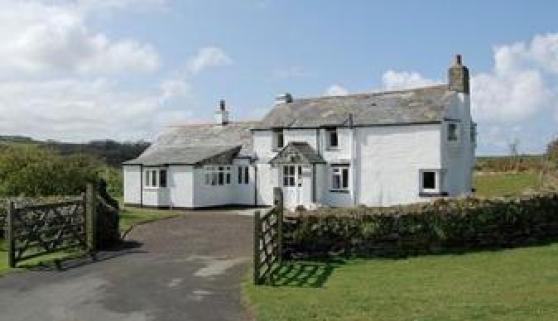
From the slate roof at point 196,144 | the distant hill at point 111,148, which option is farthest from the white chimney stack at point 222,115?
the distant hill at point 111,148

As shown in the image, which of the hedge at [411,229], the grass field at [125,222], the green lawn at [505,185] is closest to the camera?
the grass field at [125,222]

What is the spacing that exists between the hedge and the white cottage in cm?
1401

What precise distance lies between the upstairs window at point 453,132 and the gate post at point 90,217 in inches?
829

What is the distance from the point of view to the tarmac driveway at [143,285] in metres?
14.1

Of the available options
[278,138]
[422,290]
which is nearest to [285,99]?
[278,138]

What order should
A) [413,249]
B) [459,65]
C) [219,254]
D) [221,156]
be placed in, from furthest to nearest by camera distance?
[221,156] < [459,65] < [219,254] < [413,249]

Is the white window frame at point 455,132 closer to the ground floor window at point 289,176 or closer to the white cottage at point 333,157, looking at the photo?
the white cottage at point 333,157

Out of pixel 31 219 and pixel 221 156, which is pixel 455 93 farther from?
pixel 31 219

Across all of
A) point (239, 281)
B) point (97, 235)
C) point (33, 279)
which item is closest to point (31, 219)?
point (97, 235)

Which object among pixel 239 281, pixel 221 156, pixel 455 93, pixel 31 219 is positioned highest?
pixel 455 93

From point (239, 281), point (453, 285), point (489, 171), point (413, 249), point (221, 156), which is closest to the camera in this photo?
point (453, 285)

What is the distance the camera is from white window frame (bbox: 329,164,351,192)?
3994cm

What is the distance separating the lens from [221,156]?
141ft

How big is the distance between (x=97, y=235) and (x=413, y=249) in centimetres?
1078
